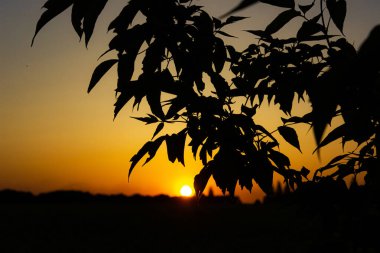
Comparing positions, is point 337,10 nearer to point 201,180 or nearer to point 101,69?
point 101,69

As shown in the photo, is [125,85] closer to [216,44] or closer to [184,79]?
[184,79]

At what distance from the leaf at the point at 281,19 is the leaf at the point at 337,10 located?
0.32 ft

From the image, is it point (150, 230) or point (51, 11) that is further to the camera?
point (150, 230)

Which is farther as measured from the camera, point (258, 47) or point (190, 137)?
point (258, 47)

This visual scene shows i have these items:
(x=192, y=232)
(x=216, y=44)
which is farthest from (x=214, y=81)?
(x=192, y=232)

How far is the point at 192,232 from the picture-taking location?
11906mm

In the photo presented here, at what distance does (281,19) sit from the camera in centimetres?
111

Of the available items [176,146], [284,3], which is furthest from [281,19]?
[176,146]

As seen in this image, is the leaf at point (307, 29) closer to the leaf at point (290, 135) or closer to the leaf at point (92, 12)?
the leaf at point (290, 135)

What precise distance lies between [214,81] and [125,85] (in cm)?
50

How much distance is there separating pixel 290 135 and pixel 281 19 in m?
0.80

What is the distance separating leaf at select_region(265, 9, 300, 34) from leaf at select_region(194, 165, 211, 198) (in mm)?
677

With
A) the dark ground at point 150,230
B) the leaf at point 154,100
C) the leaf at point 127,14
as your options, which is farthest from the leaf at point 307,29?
the dark ground at point 150,230

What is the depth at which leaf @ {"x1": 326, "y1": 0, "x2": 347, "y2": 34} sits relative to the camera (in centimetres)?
100
